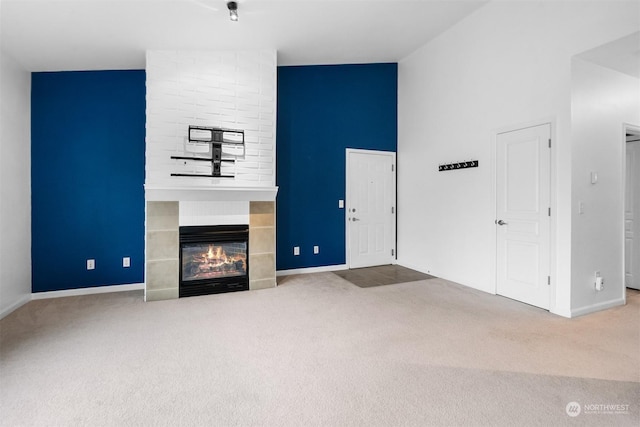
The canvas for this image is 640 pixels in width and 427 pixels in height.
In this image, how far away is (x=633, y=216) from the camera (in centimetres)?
420

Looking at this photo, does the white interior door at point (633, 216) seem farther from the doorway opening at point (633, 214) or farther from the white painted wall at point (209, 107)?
the white painted wall at point (209, 107)

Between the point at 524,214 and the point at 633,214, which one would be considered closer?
the point at 524,214

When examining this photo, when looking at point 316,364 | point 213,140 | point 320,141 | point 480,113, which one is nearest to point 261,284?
point 213,140

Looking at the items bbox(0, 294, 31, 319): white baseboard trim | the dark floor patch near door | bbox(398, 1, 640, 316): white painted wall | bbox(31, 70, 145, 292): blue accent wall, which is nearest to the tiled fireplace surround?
bbox(31, 70, 145, 292): blue accent wall

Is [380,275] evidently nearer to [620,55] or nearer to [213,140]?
[213,140]

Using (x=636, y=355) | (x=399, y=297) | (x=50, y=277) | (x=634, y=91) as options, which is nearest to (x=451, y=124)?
(x=634, y=91)

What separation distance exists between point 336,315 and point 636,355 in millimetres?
2369

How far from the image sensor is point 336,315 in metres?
3.29

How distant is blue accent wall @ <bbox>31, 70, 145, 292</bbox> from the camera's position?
13.0 ft

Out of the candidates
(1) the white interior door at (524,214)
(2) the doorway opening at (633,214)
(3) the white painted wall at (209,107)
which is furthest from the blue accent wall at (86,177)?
(2) the doorway opening at (633,214)

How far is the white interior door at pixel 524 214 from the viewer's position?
343 centimetres

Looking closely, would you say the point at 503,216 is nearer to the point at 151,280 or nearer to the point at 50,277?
the point at 151,280

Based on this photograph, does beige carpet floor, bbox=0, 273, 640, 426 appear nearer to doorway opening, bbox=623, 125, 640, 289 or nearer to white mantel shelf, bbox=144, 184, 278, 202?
doorway opening, bbox=623, 125, 640, 289

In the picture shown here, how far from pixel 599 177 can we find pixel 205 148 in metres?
4.41
